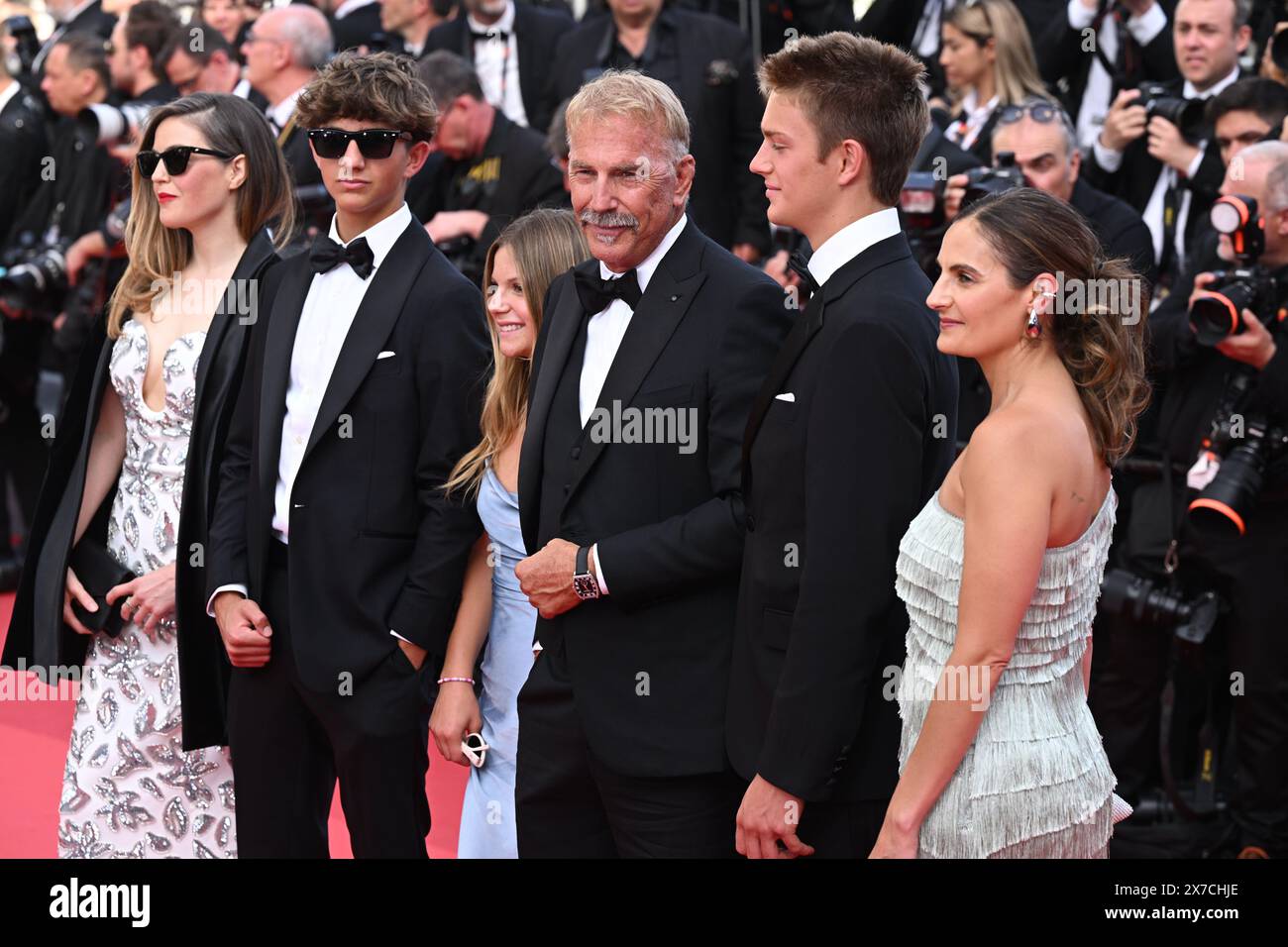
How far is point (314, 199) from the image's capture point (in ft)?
16.4

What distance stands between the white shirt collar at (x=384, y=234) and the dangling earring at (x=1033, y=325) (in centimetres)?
129

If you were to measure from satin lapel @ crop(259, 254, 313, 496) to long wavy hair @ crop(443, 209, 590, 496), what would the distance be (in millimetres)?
340

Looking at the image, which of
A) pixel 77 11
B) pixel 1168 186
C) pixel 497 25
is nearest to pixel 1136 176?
pixel 1168 186

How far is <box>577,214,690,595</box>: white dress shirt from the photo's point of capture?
2645 millimetres

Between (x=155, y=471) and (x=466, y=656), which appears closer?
(x=466, y=656)

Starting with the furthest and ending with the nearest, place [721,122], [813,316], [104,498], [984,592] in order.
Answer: [721,122] → [104,498] → [813,316] → [984,592]

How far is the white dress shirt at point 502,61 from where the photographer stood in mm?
6512

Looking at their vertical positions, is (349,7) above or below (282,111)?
above

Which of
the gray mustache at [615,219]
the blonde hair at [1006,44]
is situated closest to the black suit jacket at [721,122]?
the blonde hair at [1006,44]

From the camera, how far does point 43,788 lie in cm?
450

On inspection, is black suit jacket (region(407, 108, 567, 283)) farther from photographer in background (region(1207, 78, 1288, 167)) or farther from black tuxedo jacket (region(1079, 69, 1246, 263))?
photographer in background (region(1207, 78, 1288, 167))

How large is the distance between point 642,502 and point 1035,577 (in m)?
0.68

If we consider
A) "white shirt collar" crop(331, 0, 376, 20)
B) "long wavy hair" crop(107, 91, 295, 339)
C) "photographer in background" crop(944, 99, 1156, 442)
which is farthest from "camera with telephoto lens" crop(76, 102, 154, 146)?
"photographer in background" crop(944, 99, 1156, 442)

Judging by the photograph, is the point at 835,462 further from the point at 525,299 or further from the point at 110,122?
the point at 110,122
